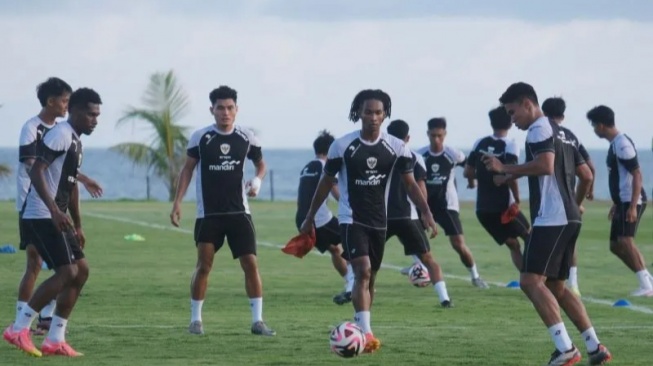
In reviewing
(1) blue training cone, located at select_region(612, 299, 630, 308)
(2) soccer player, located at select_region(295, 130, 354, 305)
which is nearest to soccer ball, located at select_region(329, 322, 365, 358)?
(1) blue training cone, located at select_region(612, 299, 630, 308)

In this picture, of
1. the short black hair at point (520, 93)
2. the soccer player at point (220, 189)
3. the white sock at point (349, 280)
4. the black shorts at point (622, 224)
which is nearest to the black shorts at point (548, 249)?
the short black hair at point (520, 93)

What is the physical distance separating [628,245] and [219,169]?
697 cm

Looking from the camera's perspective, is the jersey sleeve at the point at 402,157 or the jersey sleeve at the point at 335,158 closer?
the jersey sleeve at the point at 335,158

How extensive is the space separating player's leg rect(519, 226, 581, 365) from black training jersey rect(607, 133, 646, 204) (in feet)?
24.1

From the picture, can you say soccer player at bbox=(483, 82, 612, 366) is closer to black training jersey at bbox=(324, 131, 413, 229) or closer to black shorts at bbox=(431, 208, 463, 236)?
black training jersey at bbox=(324, 131, 413, 229)

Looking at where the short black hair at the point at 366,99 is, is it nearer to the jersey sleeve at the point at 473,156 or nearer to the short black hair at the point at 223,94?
the short black hair at the point at 223,94

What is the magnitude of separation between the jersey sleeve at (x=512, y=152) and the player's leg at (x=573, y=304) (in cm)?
710

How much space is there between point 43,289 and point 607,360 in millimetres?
4761

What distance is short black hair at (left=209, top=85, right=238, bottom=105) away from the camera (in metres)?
16.0

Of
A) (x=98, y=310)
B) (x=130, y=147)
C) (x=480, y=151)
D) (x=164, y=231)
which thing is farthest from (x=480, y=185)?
(x=130, y=147)

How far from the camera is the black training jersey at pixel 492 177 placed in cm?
2091

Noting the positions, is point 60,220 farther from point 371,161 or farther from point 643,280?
point 643,280

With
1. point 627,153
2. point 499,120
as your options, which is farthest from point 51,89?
point 627,153

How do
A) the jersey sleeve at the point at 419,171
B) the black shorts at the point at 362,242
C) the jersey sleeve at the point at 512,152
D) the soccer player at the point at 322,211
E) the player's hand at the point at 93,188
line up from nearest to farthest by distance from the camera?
the black shorts at the point at 362,242 → the player's hand at the point at 93,188 → the jersey sleeve at the point at 419,171 → the jersey sleeve at the point at 512,152 → the soccer player at the point at 322,211
